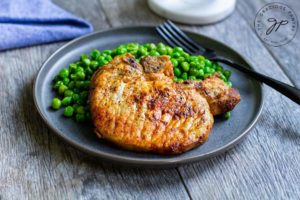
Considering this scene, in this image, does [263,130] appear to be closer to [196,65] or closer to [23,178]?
[196,65]

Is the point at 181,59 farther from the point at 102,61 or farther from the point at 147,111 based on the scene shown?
the point at 147,111

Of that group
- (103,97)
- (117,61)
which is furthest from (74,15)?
(103,97)

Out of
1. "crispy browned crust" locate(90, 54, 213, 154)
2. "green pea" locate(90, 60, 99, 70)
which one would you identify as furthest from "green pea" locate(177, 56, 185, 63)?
"green pea" locate(90, 60, 99, 70)

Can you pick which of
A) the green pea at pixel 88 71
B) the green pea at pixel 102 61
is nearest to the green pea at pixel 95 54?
the green pea at pixel 102 61

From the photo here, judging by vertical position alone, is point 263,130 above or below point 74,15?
above

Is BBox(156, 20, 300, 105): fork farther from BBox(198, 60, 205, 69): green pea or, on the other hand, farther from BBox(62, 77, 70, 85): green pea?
BBox(62, 77, 70, 85): green pea

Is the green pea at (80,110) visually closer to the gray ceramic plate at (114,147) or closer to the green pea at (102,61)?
the gray ceramic plate at (114,147)

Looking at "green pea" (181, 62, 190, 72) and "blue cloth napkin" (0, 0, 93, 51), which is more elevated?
"green pea" (181, 62, 190, 72)
